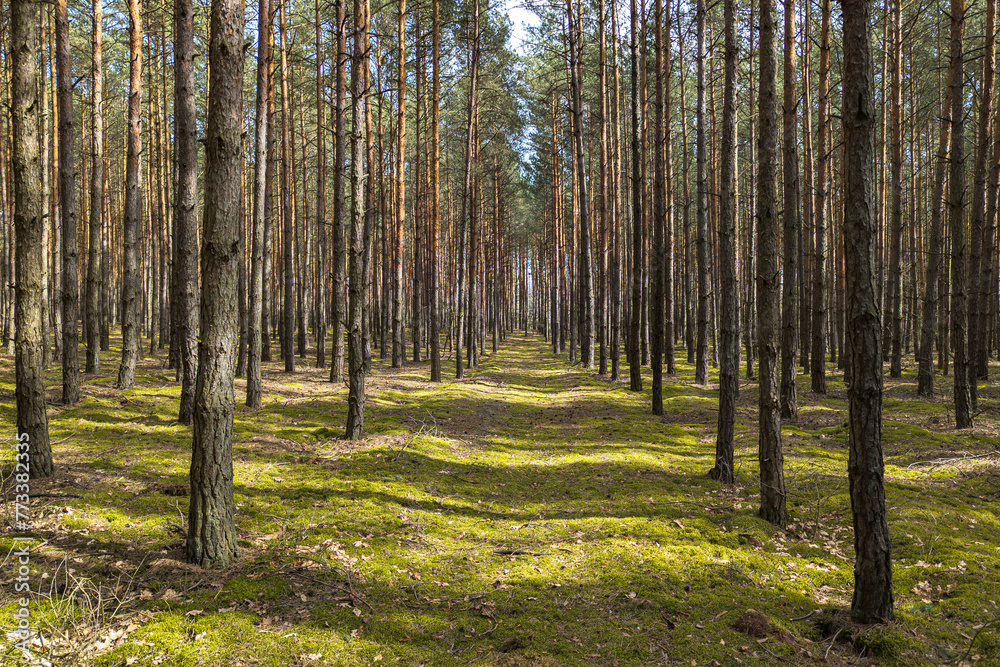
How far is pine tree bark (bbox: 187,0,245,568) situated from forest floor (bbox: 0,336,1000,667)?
1.31 ft

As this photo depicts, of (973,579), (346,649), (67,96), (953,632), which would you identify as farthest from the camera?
(67,96)

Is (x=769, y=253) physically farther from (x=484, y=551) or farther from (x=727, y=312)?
(x=484, y=551)

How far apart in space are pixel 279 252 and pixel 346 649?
27.4 m

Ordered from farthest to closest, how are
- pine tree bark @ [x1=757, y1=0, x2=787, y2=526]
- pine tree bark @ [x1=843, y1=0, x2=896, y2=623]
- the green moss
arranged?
pine tree bark @ [x1=757, y1=0, x2=787, y2=526] < pine tree bark @ [x1=843, y1=0, x2=896, y2=623] < the green moss

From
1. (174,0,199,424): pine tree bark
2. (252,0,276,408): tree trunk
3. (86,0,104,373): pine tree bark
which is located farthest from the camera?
(86,0,104,373): pine tree bark

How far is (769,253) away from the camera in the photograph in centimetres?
596

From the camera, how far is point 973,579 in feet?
15.0

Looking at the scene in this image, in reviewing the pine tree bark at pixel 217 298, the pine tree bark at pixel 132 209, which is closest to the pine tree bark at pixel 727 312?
the pine tree bark at pixel 217 298

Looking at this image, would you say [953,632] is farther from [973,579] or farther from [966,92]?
[966,92]

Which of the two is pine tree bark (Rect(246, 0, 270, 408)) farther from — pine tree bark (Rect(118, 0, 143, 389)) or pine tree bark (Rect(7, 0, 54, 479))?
pine tree bark (Rect(7, 0, 54, 479))

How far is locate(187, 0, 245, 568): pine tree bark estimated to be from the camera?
14.0 ft

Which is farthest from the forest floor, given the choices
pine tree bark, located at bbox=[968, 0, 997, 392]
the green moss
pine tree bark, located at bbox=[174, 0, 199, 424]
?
pine tree bark, located at bbox=[968, 0, 997, 392]

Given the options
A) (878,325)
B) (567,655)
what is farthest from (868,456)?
(567,655)

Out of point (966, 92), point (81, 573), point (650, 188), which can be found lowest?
point (81, 573)
